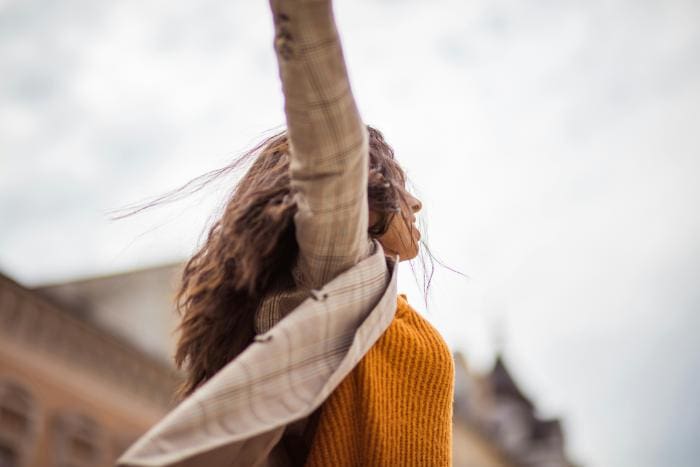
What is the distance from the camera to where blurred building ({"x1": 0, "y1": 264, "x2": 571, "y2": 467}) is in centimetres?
1120

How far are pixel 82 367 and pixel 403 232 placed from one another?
460 inches

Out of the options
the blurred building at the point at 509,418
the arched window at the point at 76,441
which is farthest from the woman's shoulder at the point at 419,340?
the blurred building at the point at 509,418

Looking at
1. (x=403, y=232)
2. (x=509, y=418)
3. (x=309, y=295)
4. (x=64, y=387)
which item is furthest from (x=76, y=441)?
(x=509, y=418)

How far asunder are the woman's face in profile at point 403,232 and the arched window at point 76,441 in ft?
35.5

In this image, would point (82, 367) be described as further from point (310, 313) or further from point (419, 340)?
point (310, 313)

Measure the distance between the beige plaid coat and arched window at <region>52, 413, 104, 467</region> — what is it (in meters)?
11.0

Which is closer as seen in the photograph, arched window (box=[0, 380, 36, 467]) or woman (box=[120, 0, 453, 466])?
woman (box=[120, 0, 453, 466])

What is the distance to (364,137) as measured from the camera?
127 centimetres

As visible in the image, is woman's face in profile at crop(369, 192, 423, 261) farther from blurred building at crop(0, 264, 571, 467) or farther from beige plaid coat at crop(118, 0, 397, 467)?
blurred building at crop(0, 264, 571, 467)

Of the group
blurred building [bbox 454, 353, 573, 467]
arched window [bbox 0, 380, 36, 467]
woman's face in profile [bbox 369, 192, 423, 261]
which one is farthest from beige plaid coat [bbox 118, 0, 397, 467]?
blurred building [bbox 454, 353, 573, 467]

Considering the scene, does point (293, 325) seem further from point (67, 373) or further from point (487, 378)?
point (487, 378)

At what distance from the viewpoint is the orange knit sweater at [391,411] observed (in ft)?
4.45

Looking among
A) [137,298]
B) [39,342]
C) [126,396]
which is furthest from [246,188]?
[137,298]

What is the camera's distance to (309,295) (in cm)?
138
